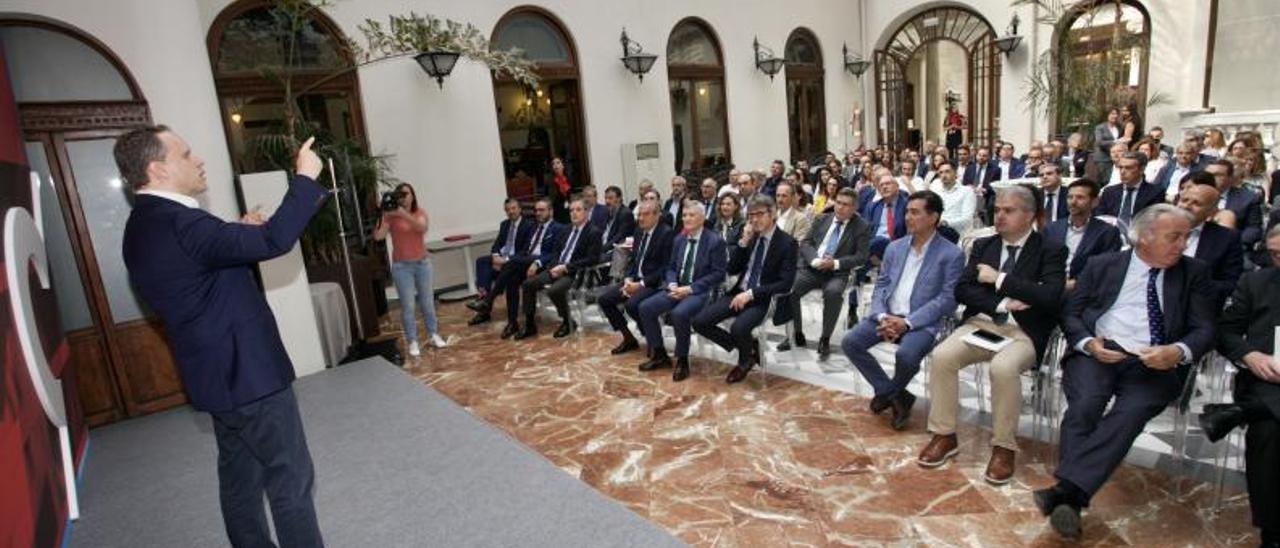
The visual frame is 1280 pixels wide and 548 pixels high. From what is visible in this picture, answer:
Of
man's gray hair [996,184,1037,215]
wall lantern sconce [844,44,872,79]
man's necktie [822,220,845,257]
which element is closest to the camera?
man's gray hair [996,184,1037,215]

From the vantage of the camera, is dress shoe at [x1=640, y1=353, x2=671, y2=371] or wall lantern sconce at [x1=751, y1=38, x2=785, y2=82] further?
wall lantern sconce at [x1=751, y1=38, x2=785, y2=82]

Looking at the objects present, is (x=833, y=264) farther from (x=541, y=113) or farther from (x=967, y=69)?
(x=967, y=69)

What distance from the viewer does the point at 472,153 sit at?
8078 millimetres

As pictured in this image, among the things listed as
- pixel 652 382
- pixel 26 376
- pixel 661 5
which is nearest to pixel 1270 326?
pixel 652 382

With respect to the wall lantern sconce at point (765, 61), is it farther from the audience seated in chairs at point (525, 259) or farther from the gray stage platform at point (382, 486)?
the gray stage platform at point (382, 486)

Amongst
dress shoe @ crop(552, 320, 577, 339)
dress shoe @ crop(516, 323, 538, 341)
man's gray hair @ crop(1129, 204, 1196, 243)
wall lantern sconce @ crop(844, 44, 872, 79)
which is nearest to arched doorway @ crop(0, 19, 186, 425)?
dress shoe @ crop(516, 323, 538, 341)

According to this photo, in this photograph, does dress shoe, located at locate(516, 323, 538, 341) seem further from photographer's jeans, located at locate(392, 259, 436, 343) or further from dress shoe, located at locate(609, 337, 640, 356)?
dress shoe, located at locate(609, 337, 640, 356)

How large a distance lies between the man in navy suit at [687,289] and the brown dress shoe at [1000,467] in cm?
200

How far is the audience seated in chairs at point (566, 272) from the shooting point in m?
5.78

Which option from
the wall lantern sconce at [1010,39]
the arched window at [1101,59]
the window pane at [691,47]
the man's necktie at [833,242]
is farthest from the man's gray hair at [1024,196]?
the wall lantern sconce at [1010,39]

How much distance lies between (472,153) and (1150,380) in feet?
22.9

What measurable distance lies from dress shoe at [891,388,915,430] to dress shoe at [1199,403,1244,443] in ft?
4.06

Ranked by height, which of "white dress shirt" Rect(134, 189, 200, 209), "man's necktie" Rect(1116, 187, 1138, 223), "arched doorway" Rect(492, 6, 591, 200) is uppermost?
"arched doorway" Rect(492, 6, 591, 200)

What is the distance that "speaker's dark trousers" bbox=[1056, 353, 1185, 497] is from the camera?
98.0 inches
